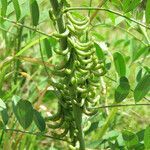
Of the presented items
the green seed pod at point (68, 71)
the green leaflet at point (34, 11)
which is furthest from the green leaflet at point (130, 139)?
the green leaflet at point (34, 11)

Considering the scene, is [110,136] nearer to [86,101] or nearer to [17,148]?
[86,101]

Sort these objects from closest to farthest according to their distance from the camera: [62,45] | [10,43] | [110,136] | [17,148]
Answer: [62,45] → [110,136] → [17,148] → [10,43]

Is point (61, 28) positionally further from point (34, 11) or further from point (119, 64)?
point (119, 64)

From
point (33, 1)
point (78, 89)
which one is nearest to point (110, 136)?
point (78, 89)

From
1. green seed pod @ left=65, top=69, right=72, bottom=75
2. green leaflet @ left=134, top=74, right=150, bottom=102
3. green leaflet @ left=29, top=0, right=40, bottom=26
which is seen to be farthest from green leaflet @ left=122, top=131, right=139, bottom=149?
green leaflet @ left=29, top=0, right=40, bottom=26

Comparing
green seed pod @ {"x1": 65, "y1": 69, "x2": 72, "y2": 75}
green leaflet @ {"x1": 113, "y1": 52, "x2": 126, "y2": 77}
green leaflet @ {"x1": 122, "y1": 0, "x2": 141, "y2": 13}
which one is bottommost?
green seed pod @ {"x1": 65, "y1": 69, "x2": 72, "y2": 75}

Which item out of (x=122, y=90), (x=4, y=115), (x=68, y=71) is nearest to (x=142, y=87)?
(x=122, y=90)

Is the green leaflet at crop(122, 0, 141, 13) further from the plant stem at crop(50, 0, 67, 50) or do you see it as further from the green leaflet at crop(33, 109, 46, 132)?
the green leaflet at crop(33, 109, 46, 132)
